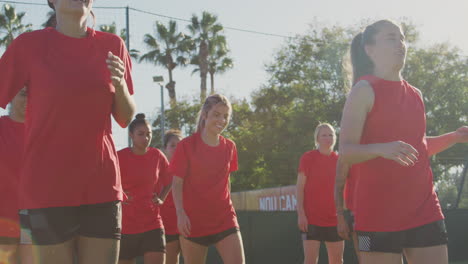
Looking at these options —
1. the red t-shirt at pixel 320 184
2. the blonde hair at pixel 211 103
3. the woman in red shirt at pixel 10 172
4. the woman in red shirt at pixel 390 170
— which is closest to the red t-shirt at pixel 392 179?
the woman in red shirt at pixel 390 170

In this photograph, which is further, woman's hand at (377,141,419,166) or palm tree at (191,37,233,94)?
palm tree at (191,37,233,94)

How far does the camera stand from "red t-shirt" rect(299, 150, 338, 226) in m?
7.91

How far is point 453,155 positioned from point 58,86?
107ft

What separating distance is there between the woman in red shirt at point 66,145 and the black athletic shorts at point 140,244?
3.79m

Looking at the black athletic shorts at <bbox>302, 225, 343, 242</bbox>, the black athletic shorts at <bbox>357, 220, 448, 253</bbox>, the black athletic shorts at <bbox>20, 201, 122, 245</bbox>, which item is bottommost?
the black athletic shorts at <bbox>302, 225, 343, 242</bbox>

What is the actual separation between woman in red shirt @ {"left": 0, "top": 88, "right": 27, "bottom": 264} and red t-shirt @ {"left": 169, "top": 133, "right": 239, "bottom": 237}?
1412mm

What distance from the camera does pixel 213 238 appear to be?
18.7 ft

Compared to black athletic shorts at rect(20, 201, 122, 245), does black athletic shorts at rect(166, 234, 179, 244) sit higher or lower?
lower

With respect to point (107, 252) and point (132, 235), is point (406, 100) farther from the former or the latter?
point (132, 235)

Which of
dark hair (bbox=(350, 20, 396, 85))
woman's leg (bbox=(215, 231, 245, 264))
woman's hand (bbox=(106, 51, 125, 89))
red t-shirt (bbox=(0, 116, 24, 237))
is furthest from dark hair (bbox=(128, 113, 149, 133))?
woman's hand (bbox=(106, 51, 125, 89))

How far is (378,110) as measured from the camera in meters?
3.46

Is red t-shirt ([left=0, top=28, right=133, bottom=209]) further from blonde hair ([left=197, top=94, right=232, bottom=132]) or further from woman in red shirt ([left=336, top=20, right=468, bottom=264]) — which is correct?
blonde hair ([left=197, top=94, right=232, bottom=132])

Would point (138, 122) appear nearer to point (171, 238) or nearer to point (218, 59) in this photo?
point (171, 238)

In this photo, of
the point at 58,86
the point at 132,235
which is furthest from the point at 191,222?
the point at 58,86
